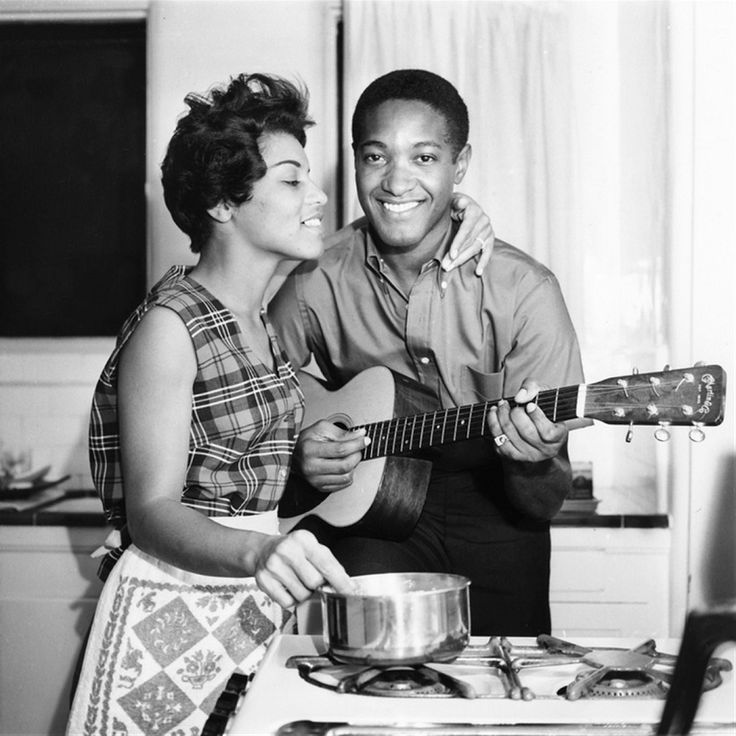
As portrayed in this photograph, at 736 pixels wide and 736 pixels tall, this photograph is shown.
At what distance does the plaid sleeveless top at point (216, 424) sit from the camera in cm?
172

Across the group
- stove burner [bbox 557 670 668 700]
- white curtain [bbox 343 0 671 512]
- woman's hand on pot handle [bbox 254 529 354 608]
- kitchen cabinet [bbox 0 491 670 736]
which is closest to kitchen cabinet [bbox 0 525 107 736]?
kitchen cabinet [bbox 0 491 670 736]

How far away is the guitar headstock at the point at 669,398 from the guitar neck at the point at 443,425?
0.30ft

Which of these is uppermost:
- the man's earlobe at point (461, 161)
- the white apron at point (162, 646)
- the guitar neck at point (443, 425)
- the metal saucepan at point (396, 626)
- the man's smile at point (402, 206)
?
the man's earlobe at point (461, 161)

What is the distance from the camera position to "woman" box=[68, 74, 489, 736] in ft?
5.13

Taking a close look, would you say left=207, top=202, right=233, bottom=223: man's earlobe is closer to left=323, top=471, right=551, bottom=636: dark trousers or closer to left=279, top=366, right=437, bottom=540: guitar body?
left=279, top=366, right=437, bottom=540: guitar body

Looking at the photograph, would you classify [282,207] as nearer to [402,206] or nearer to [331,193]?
[402,206]

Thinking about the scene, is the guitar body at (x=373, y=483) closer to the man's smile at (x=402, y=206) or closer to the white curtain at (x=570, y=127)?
the man's smile at (x=402, y=206)

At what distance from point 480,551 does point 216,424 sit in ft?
2.96

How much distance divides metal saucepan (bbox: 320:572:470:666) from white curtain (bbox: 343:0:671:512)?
2.11 meters

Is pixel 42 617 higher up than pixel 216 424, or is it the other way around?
pixel 216 424

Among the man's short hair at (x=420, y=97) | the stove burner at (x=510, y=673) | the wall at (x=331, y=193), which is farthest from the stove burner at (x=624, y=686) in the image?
the wall at (x=331, y=193)

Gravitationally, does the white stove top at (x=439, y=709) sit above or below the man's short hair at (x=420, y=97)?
below

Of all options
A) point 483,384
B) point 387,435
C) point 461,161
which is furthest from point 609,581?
point 461,161

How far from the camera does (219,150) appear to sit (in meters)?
1.95
